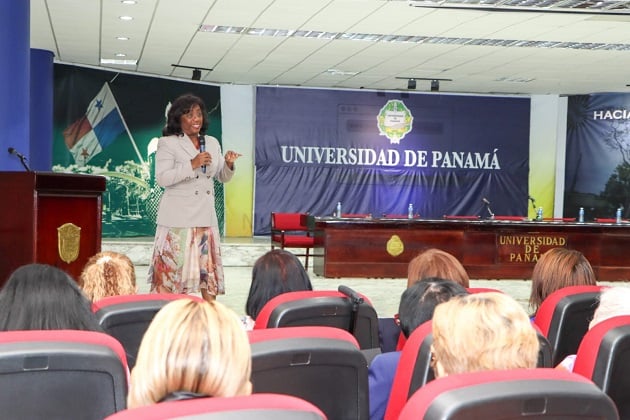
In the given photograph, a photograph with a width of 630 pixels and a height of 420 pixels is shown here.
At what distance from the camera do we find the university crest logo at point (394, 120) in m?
14.3

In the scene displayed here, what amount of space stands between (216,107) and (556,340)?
446 inches

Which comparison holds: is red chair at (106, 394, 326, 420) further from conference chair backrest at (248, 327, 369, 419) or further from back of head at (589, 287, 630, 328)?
back of head at (589, 287, 630, 328)

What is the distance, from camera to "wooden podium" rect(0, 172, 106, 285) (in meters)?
4.21

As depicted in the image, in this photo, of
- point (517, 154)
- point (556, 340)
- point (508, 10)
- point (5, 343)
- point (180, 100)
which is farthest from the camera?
point (517, 154)

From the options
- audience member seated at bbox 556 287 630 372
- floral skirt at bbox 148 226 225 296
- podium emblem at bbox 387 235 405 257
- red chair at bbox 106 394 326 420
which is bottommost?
podium emblem at bbox 387 235 405 257

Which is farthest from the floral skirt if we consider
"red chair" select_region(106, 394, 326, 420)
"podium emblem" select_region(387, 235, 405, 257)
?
"podium emblem" select_region(387, 235, 405, 257)

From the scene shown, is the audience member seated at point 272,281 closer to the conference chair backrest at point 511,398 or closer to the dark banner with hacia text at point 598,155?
the conference chair backrest at point 511,398

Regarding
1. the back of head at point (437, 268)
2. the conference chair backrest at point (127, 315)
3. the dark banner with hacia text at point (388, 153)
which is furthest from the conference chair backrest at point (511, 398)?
the dark banner with hacia text at point (388, 153)

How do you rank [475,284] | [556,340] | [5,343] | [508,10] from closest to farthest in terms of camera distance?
[5,343] → [556,340] → [508,10] → [475,284]

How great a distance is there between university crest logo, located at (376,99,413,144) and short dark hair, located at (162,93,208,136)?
10.2m

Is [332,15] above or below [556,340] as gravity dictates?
above

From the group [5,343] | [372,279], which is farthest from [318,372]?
[372,279]

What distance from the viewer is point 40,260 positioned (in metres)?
4.33

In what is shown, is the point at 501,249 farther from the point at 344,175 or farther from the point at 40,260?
the point at 40,260
